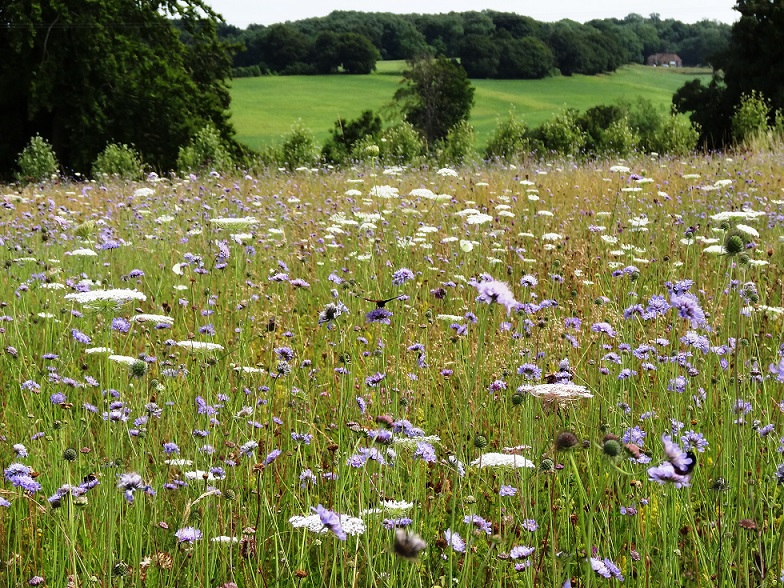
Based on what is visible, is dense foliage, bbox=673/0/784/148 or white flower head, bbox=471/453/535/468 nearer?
white flower head, bbox=471/453/535/468

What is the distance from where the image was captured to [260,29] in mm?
86625

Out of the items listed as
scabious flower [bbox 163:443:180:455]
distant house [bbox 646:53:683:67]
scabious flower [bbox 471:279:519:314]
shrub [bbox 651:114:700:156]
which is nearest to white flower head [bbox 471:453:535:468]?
scabious flower [bbox 471:279:519:314]

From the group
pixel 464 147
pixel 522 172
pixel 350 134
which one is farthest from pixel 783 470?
pixel 350 134

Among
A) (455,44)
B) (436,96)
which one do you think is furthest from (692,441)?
(455,44)

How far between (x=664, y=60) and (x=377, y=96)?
49073 mm

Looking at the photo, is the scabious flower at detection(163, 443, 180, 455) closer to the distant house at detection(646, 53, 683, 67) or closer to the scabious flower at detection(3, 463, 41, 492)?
the scabious flower at detection(3, 463, 41, 492)

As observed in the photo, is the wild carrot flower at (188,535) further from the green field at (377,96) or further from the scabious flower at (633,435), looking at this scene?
Answer: the green field at (377,96)

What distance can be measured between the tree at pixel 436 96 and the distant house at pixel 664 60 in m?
49.1

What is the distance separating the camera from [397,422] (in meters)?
2.19

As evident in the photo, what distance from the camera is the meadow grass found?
1.94m

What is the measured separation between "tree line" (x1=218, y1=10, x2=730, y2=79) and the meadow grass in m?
68.4

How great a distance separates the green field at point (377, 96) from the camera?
2247 inches

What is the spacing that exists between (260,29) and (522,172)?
8279 cm

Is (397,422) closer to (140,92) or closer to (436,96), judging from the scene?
(140,92)
